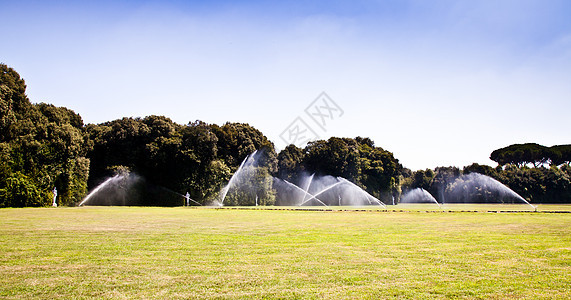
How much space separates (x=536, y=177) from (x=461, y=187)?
16205mm

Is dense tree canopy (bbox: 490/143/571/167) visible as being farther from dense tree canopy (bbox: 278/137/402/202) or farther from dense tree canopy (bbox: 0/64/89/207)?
dense tree canopy (bbox: 0/64/89/207)

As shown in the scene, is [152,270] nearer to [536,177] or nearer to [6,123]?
[6,123]

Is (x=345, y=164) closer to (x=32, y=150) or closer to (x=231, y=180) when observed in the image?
(x=231, y=180)

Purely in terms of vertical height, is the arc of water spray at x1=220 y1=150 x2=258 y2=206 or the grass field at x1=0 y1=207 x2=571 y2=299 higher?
the arc of water spray at x1=220 y1=150 x2=258 y2=206

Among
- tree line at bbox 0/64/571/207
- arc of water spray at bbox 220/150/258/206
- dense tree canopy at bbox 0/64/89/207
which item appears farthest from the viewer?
arc of water spray at bbox 220/150/258/206

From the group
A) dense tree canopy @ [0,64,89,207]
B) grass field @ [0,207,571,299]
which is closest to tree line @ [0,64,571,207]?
dense tree canopy @ [0,64,89,207]

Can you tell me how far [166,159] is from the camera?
61.6m

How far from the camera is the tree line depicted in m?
43.5

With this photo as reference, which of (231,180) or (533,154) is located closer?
(231,180)

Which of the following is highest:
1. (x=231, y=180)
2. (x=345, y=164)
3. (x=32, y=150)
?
(x=345, y=164)

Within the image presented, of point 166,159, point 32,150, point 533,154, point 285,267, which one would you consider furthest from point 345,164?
point 285,267

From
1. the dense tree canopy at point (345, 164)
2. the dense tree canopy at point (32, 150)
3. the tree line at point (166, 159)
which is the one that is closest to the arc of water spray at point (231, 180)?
the tree line at point (166, 159)

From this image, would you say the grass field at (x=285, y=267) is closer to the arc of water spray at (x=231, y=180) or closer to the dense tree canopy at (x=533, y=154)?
the arc of water spray at (x=231, y=180)

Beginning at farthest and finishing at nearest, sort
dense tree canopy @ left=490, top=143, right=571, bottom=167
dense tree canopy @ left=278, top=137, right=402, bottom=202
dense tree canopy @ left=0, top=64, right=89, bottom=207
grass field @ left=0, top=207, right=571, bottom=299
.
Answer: dense tree canopy @ left=490, top=143, right=571, bottom=167
dense tree canopy @ left=278, top=137, right=402, bottom=202
dense tree canopy @ left=0, top=64, right=89, bottom=207
grass field @ left=0, top=207, right=571, bottom=299
